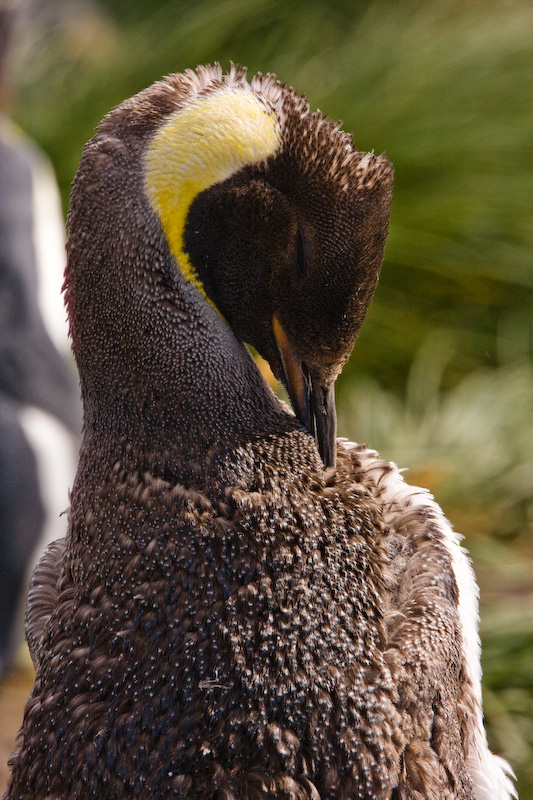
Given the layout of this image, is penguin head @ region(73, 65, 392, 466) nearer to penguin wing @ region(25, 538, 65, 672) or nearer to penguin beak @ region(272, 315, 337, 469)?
penguin beak @ region(272, 315, 337, 469)

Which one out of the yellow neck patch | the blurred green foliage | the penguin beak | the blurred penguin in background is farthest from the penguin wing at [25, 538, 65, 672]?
the blurred green foliage

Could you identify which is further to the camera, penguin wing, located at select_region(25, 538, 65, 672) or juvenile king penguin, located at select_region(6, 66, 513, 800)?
penguin wing, located at select_region(25, 538, 65, 672)

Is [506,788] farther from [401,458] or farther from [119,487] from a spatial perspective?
[401,458]

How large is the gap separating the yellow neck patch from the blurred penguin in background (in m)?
Result: 1.53

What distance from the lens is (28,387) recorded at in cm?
275

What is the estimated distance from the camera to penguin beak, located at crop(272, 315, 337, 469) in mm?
1284

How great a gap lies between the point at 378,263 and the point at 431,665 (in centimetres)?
54

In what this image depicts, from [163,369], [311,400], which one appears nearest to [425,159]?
[311,400]

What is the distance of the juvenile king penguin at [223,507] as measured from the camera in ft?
3.90

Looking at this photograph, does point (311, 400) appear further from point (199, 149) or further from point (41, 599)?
point (41, 599)

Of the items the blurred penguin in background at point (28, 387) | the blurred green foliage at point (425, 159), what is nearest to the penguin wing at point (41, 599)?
the blurred penguin in background at point (28, 387)

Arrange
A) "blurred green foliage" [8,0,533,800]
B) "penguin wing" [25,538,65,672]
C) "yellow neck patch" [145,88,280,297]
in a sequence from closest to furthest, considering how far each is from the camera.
→ 1. "yellow neck patch" [145,88,280,297]
2. "penguin wing" [25,538,65,672]
3. "blurred green foliage" [8,0,533,800]

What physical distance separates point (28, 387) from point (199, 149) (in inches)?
67.3

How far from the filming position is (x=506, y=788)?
1.44 meters
